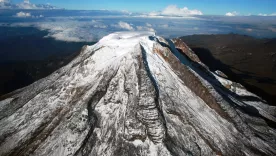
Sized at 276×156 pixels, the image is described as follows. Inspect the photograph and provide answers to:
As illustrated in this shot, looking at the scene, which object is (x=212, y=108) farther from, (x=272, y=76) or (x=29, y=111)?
(x=272, y=76)

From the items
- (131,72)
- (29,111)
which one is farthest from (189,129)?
(29,111)

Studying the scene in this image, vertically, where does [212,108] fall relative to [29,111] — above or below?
above

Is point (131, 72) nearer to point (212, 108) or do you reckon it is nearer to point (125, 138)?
point (125, 138)

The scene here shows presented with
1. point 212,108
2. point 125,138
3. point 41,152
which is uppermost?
point 212,108

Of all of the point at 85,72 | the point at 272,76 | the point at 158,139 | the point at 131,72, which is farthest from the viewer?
the point at 272,76

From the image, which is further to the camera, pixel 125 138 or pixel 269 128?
pixel 269 128

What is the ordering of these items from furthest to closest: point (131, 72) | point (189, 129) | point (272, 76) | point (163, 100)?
point (272, 76)
point (131, 72)
point (163, 100)
point (189, 129)

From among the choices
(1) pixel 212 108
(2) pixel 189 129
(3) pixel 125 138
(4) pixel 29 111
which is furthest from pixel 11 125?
(1) pixel 212 108
